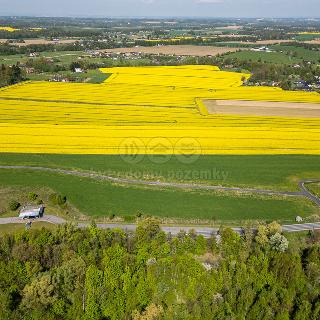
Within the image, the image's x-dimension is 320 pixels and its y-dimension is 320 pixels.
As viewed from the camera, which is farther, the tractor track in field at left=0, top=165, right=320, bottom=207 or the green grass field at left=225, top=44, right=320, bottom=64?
the green grass field at left=225, top=44, right=320, bottom=64

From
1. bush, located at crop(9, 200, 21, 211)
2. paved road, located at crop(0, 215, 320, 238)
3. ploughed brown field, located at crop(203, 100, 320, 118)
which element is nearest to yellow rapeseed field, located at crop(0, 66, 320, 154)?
ploughed brown field, located at crop(203, 100, 320, 118)

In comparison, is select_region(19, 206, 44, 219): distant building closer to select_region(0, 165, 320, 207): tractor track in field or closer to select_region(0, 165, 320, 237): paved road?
select_region(0, 165, 320, 237): paved road

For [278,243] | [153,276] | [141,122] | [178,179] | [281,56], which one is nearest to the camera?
[153,276]

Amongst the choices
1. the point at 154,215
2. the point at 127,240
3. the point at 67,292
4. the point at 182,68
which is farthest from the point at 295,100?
the point at 67,292

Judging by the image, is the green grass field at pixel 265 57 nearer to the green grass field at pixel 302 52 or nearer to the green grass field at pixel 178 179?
the green grass field at pixel 302 52

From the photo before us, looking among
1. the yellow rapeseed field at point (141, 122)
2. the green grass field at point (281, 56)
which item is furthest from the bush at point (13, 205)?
the green grass field at point (281, 56)

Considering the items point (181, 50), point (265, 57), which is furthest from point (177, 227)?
point (181, 50)

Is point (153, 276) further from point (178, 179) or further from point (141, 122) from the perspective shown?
point (141, 122)
